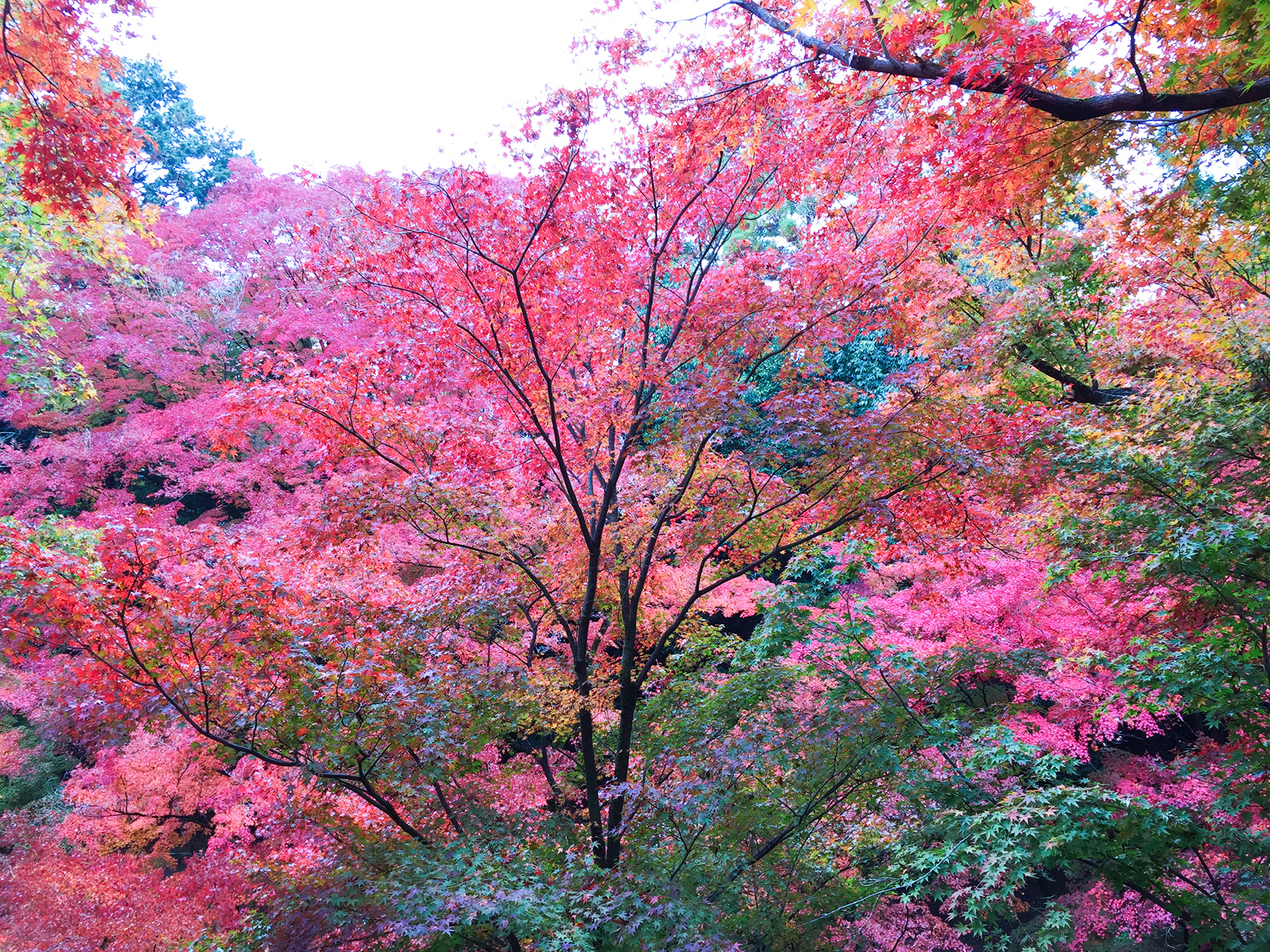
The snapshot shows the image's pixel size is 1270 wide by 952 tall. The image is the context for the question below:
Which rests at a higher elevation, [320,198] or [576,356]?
[320,198]

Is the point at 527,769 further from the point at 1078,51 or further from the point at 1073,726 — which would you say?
the point at 1078,51

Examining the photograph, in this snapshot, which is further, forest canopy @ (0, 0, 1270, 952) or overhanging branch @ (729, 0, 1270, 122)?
forest canopy @ (0, 0, 1270, 952)

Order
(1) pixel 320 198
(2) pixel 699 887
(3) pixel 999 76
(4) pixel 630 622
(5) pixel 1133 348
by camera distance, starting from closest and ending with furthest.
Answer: (3) pixel 999 76, (2) pixel 699 887, (4) pixel 630 622, (5) pixel 1133 348, (1) pixel 320 198

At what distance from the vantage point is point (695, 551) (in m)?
6.15

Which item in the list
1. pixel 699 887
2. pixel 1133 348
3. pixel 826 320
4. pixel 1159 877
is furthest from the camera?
pixel 1133 348

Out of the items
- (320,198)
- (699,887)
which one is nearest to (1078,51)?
(699,887)

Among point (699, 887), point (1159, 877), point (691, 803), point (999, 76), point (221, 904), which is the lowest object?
point (1159, 877)

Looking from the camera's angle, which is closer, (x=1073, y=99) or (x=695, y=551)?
(x=1073, y=99)

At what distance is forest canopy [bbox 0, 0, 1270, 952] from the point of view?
3.89 m

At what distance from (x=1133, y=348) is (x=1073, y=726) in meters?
4.91

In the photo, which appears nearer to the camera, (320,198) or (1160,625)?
(1160,625)

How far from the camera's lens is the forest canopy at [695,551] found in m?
3.89

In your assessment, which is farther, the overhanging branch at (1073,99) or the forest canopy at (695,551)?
the forest canopy at (695,551)

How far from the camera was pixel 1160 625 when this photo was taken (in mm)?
6637
